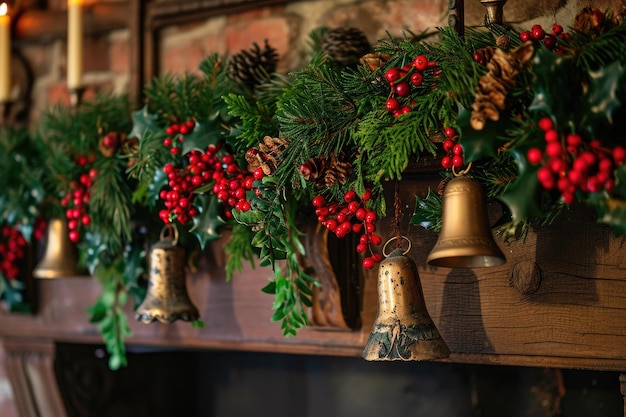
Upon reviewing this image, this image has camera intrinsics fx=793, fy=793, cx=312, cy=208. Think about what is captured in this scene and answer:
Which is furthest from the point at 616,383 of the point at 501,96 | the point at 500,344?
the point at 501,96

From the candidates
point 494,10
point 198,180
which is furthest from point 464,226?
point 198,180

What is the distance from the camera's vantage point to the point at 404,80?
98 centimetres

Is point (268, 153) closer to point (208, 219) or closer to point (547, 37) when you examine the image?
point (208, 219)

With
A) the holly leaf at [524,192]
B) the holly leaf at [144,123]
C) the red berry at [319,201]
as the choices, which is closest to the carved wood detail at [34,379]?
the holly leaf at [144,123]

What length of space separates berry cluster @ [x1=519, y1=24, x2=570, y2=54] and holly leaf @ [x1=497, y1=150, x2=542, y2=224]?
15 cm

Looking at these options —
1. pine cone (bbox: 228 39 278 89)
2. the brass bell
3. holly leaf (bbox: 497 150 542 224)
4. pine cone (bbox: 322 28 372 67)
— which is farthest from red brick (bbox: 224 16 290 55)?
holly leaf (bbox: 497 150 542 224)

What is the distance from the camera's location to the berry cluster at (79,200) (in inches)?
54.9

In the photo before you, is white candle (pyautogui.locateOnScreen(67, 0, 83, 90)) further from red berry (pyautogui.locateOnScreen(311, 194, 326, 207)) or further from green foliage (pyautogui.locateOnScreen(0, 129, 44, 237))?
red berry (pyautogui.locateOnScreen(311, 194, 326, 207))

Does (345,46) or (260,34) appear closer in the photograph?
(345,46)

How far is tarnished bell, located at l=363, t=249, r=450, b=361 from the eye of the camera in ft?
3.29

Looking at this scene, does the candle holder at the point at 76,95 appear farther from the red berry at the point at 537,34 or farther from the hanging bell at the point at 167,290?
the red berry at the point at 537,34

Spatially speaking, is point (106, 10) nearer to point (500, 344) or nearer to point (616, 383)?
point (500, 344)

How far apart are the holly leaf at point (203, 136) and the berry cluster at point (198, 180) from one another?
0.01 metres

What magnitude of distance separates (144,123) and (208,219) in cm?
21
